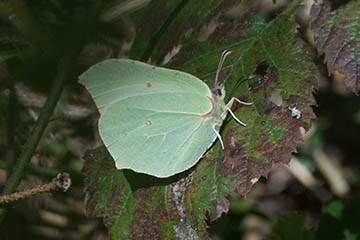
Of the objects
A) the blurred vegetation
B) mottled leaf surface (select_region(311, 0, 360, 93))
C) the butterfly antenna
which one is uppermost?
mottled leaf surface (select_region(311, 0, 360, 93))

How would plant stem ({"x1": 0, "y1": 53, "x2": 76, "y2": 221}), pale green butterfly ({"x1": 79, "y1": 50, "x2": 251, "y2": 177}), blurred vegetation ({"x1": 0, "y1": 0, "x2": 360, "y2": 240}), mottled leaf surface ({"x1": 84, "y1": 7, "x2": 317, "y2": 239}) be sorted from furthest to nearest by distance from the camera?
blurred vegetation ({"x1": 0, "y1": 0, "x2": 360, "y2": 240}) → plant stem ({"x1": 0, "y1": 53, "x2": 76, "y2": 221}) → pale green butterfly ({"x1": 79, "y1": 50, "x2": 251, "y2": 177}) → mottled leaf surface ({"x1": 84, "y1": 7, "x2": 317, "y2": 239})

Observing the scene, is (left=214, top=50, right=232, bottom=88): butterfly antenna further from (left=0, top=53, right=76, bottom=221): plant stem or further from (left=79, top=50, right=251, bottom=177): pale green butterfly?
(left=0, top=53, right=76, bottom=221): plant stem

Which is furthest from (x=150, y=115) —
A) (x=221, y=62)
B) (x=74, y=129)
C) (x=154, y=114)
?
(x=74, y=129)

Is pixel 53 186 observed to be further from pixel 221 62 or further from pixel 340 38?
pixel 340 38

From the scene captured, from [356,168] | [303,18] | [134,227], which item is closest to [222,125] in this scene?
[134,227]

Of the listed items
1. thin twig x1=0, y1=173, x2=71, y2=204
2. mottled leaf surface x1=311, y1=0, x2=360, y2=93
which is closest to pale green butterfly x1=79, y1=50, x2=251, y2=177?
thin twig x1=0, y1=173, x2=71, y2=204

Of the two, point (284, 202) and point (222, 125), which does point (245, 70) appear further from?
point (284, 202)

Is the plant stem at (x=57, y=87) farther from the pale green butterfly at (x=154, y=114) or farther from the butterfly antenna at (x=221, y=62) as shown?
the butterfly antenna at (x=221, y=62)

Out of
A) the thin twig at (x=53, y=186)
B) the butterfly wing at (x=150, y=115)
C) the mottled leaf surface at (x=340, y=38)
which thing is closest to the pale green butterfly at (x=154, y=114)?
the butterfly wing at (x=150, y=115)
